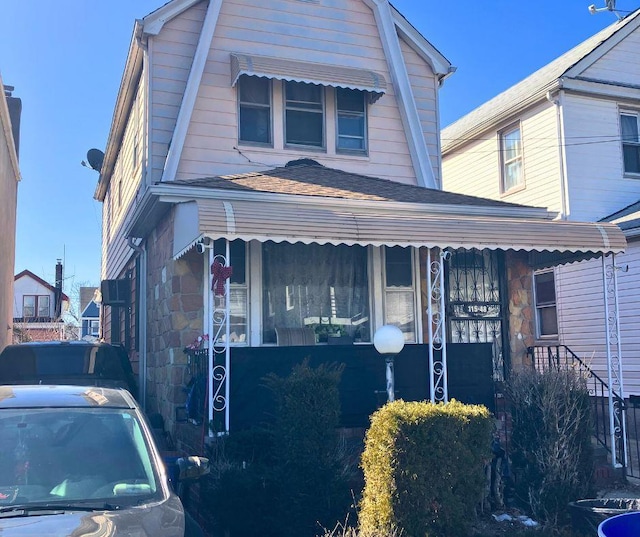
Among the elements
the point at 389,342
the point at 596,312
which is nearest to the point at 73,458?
the point at 389,342

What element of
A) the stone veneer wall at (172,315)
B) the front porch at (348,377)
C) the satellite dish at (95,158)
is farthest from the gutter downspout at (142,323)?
the satellite dish at (95,158)

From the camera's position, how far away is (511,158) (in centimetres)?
1680

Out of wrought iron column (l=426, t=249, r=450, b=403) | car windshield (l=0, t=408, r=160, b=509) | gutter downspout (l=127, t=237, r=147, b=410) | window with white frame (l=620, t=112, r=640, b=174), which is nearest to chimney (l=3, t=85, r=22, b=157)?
gutter downspout (l=127, t=237, r=147, b=410)

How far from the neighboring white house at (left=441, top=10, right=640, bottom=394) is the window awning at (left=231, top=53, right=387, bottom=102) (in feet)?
17.0

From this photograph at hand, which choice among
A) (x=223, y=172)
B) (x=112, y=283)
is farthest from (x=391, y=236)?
(x=112, y=283)

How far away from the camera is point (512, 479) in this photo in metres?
6.97

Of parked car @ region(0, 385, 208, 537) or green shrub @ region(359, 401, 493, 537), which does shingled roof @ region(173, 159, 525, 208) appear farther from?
parked car @ region(0, 385, 208, 537)

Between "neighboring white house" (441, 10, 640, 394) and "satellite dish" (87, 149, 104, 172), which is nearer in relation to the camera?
"neighboring white house" (441, 10, 640, 394)

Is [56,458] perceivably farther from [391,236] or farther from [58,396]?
[391,236]

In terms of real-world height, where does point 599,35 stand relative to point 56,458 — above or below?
above

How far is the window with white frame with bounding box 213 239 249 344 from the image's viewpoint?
361 inches

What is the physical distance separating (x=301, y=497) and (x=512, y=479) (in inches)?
90.6

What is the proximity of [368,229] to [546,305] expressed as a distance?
920cm

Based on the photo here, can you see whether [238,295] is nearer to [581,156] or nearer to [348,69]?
[348,69]
